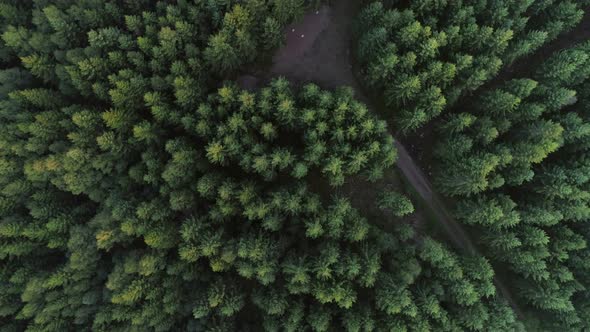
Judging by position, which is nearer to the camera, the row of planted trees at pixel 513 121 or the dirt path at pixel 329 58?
the row of planted trees at pixel 513 121

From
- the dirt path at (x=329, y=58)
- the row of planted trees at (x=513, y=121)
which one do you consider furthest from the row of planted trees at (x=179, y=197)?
the dirt path at (x=329, y=58)

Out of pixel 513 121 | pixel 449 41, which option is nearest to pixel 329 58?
pixel 449 41

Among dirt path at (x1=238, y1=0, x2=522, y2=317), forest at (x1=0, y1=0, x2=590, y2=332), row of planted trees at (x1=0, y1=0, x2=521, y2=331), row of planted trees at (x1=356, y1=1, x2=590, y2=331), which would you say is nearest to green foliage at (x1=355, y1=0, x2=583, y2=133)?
row of planted trees at (x1=356, y1=1, x2=590, y2=331)

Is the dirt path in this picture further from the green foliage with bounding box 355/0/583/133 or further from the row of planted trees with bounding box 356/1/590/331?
the green foliage with bounding box 355/0/583/133

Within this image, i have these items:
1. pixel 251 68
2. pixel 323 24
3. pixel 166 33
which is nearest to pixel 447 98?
pixel 323 24

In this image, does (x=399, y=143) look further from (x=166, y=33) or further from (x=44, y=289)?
(x=44, y=289)

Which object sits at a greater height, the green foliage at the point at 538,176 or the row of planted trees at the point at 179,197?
the row of planted trees at the point at 179,197

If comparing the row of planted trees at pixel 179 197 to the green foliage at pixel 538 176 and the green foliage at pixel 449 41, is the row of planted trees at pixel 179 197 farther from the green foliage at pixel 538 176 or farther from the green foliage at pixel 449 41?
the green foliage at pixel 449 41
